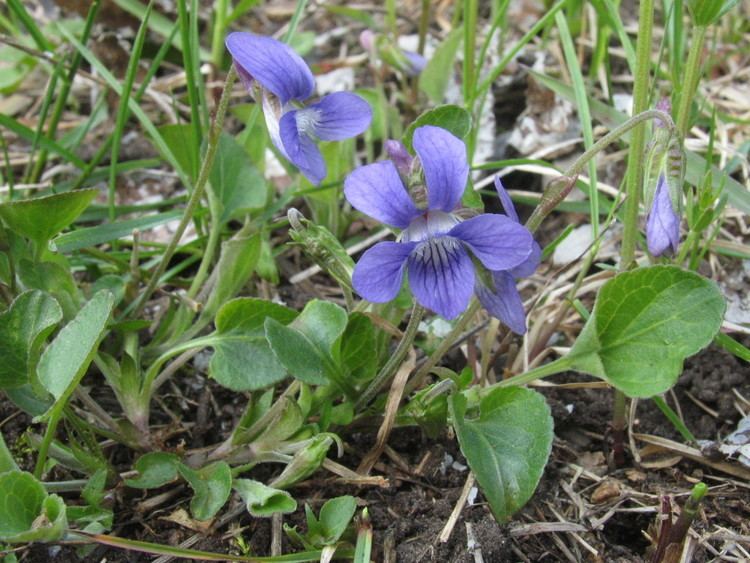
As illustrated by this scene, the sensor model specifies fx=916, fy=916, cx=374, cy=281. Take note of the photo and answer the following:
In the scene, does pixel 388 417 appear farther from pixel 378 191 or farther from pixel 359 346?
pixel 378 191

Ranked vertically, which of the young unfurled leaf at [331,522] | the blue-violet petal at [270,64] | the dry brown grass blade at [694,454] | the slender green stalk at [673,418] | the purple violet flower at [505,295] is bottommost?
the dry brown grass blade at [694,454]

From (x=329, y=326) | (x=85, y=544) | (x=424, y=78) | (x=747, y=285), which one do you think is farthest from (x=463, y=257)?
(x=424, y=78)

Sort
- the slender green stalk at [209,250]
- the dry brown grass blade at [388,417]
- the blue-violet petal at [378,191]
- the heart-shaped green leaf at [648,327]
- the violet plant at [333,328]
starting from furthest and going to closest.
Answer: the slender green stalk at [209,250], the dry brown grass blade at [388,417], the heart-shaped green leaf at [648,327], the violet plant at [333,328], the blue-violet petal at [378,191]

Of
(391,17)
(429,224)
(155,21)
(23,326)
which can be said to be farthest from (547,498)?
(155,21)

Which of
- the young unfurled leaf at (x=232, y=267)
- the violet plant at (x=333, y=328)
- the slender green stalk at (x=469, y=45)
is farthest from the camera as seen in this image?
the slender green stalk at (x=469, y=45)

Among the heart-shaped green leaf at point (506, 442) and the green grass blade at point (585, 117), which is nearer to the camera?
the heart-shaped green leaf at point (506, 442)

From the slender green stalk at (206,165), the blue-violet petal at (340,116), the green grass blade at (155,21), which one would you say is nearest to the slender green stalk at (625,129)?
the blue-violet petal at (340,116)

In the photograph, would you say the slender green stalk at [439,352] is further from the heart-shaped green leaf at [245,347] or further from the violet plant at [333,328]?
the heart-shaped green leaf at [245,347]
